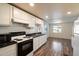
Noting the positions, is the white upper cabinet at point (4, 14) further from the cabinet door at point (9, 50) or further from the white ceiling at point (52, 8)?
the cabinet door at point (9, 50)

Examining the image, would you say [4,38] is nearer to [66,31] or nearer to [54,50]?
[54,50]

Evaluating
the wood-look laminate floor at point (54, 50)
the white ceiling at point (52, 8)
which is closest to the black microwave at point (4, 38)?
the white ceiling at point (52, 8)

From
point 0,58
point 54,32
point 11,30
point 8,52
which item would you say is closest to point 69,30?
point 54,32

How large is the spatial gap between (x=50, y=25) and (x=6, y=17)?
379 inches

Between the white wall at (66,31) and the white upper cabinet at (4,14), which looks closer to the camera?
the white upper cabinet at (4,14)

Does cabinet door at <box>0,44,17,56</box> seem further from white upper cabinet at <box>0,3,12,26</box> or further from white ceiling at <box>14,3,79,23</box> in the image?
white ceiling at <box>14,3,79,23</box>

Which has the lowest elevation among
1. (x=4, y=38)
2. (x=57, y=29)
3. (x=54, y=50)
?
(x=54, y=50)

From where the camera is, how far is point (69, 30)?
32.7 ft

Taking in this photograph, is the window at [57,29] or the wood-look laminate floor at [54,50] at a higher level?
the window at [57,29]

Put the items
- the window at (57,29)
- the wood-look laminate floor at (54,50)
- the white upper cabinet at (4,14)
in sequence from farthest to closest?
the window at (57,29) < the wood-look laminate floor at (54,50) < the white upper cabinet at (4,14)

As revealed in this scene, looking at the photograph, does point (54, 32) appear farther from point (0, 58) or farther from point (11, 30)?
point (0, 58)

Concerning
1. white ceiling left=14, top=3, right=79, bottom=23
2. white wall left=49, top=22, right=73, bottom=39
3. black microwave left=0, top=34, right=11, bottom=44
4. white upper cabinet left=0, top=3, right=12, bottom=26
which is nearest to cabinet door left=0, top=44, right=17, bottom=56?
black microwave left=0, top=34, right=11, bottom=44

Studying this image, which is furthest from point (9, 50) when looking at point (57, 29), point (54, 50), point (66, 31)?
point (57, 29)

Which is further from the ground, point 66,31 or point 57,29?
point 57,29
